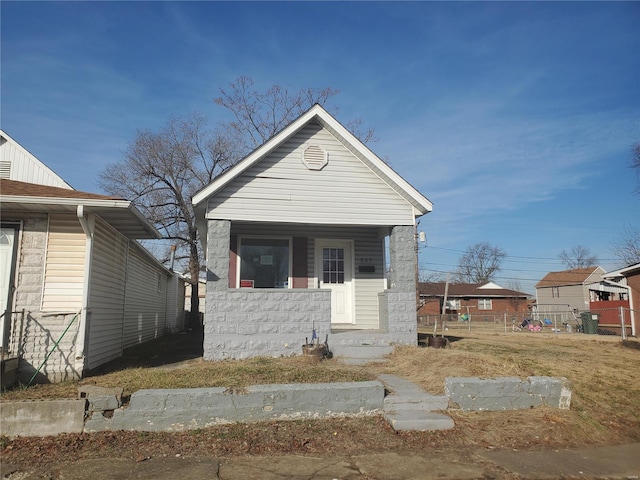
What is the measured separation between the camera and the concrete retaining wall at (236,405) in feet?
17.6

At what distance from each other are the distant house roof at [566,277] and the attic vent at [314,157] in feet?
148

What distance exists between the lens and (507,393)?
20.4 ft

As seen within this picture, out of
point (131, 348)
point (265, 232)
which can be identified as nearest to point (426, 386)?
point (265, 232)

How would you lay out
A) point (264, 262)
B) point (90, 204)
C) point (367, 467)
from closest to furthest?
point (367, 467), point (90, 204), point (264, 262)

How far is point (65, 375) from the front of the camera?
7.59 m

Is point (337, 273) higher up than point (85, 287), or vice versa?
point (337, 273)

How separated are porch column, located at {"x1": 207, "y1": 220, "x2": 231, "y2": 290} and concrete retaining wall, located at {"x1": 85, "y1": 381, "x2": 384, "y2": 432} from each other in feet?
13.0

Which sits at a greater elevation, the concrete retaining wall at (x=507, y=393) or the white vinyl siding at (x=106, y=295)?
the white vinyl siding at (x=106, y=295)

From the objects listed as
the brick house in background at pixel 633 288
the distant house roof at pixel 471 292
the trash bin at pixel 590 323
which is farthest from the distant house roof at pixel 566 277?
the brick house in background at pixel 633 288

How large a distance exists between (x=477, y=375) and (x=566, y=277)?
5001 centimetres

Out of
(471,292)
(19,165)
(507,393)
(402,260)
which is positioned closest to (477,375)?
(507,393)

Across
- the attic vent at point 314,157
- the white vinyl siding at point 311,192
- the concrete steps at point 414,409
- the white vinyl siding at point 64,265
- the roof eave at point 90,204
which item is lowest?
the concrete steps at point 414,409

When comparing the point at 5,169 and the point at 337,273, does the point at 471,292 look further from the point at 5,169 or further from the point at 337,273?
the point at 5,169

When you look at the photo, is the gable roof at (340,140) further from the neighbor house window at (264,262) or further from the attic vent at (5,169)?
the attic vent at (5,169)
